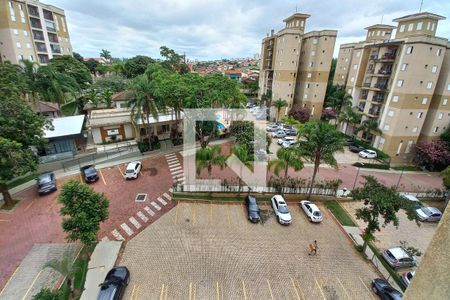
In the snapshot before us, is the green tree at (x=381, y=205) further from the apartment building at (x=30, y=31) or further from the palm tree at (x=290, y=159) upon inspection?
the apartment building at (x=30, y=31)

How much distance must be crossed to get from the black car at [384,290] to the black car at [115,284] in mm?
15421

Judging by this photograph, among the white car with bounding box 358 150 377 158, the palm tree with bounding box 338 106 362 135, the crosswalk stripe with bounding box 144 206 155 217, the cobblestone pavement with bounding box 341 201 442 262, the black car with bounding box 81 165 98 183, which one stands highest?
the palm tree with bounding box 338 106 362 135

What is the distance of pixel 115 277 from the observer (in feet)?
42.6

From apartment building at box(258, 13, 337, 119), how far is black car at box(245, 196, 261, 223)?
37159 mm

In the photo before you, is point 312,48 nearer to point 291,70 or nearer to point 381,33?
point 291,70

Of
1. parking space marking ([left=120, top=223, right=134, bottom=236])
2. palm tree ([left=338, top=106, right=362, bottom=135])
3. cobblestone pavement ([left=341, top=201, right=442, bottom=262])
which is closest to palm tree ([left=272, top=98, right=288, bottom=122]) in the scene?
palm tree ([left=338, top=106, right=362, bottom=135])

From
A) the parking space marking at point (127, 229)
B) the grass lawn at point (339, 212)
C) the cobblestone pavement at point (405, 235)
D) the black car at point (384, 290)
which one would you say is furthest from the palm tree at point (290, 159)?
the parking space marking at point (127, 229)

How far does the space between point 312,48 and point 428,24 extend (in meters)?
19.4

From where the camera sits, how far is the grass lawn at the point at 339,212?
2042cm

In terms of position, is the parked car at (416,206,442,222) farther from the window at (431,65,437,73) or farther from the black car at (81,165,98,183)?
the black car at (81,165,98,183)

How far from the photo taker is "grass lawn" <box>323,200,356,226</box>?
2042cm

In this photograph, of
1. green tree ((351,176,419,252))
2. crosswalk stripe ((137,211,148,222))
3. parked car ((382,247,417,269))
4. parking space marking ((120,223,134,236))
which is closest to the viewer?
green tree ((351,176,419,252))

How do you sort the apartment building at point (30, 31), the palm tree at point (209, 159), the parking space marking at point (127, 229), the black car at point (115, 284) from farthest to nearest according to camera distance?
the apartment building at point (30, 31) → the palm tree at point (209, 159) → the parking space marking at point (127, 229) → the black car at point (115, 284)

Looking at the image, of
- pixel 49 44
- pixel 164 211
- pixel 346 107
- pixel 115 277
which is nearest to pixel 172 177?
pixel 164 211
